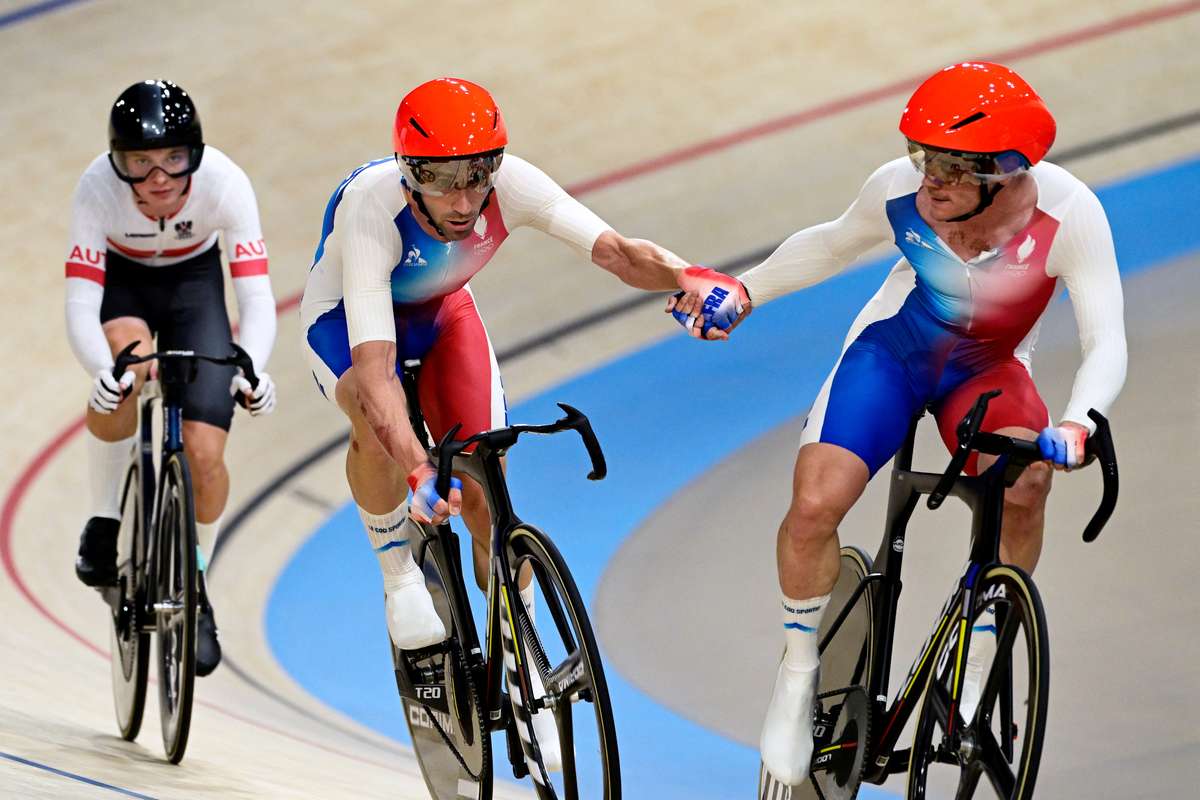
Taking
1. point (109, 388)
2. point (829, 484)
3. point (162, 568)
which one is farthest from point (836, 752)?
point (109, 388)

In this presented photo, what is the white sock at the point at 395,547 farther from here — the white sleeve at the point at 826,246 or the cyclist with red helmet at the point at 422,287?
the white sleeve at the point at 826,246

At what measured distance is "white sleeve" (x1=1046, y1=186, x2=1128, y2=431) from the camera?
286 cm

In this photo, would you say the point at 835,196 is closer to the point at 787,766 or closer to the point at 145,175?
the point at 145,175

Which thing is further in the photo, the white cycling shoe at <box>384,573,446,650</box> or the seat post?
the white cycling shoe at <box>384,573,446,650</box>

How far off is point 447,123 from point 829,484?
34.9 inches

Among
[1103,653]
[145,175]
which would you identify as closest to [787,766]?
[1103,653]

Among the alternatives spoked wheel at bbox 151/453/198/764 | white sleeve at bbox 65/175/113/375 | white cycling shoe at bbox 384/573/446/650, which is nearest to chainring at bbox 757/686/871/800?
white cycling shoe at bbox 384/573/446/650

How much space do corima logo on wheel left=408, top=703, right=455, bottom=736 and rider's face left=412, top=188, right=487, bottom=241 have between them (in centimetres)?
98

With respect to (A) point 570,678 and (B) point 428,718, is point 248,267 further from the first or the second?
(A) point 570,678

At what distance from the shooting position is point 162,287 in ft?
14.1

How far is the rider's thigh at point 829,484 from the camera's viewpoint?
298 centimetres

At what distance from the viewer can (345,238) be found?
127 inches

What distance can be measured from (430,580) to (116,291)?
1.29 m

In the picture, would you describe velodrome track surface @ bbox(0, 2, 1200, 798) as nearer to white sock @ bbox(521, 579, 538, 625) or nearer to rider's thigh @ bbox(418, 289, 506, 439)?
white sock @ bbox(521, 579, 538, 625)
